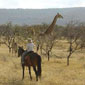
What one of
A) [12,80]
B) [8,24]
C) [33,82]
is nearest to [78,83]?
[33,82]

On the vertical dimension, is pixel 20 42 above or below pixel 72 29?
below

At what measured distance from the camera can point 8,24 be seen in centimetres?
4256

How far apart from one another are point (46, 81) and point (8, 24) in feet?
99.0

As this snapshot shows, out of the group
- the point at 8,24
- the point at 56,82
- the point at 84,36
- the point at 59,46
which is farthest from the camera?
the point at 59,46

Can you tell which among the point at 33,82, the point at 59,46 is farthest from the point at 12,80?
the point at 59,46

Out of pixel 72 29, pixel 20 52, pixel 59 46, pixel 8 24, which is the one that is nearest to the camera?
pixel 20 52

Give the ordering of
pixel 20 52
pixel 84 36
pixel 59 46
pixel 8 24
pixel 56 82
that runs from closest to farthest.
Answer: pixel 56 82 → pixel 20 52 → pixel 84 36 → pixel 8 24 → pixel 59 46

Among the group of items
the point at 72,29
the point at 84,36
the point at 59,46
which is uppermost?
the point at 72,29

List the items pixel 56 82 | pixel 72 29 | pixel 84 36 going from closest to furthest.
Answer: pixel 56 82, pixel 72 29, pixel 84 36

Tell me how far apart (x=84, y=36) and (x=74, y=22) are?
32.4ft

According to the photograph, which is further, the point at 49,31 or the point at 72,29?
the point at 72,29

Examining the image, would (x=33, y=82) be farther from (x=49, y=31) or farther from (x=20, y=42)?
(x=20, y=42)

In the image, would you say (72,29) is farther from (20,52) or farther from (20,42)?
(20,42)

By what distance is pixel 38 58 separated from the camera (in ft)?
43.9
